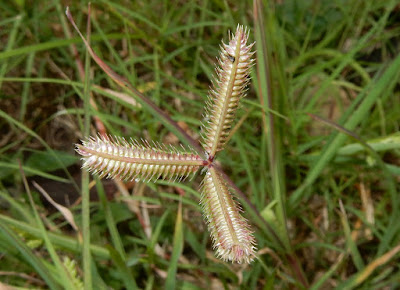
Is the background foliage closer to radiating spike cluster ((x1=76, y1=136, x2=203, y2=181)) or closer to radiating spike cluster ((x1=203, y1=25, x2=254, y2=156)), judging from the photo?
radiating spike cluster ((x1=203, y1=25, x2=254, y2=156))

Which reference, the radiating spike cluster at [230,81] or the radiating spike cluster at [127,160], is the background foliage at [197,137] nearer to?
the radiating spike cluster at [230,81]

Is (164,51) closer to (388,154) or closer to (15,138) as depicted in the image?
(15,138)

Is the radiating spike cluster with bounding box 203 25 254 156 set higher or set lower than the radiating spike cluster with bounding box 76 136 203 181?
higher

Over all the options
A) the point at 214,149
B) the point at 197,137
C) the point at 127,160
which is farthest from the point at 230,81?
the point at 197,137

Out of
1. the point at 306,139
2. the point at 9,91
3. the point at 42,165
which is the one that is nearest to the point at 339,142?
the point at 306,139

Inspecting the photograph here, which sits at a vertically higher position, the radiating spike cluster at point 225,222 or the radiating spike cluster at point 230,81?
the radiating spike cluster at point 230,81

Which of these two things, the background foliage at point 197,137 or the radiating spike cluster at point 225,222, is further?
the background foliage at point 197,137

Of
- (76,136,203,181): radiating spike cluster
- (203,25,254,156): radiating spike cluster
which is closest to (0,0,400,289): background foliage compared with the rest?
(203,25,254,156): radiating spike cluster

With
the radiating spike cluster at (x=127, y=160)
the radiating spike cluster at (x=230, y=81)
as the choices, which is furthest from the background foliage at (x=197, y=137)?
the radiating spike cluster at (x=127, y=160)
